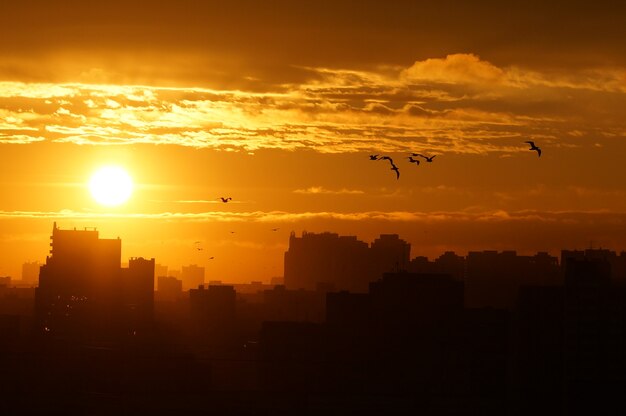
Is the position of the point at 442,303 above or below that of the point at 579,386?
above

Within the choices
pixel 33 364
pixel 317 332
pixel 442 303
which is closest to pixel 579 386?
pixel 442 303

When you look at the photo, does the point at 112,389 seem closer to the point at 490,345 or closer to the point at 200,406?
the point at 200,406

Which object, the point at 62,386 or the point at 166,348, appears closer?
the point at 62,386

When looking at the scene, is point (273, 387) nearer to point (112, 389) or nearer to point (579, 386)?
point (112, 389)

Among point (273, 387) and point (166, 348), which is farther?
point (166, 348)

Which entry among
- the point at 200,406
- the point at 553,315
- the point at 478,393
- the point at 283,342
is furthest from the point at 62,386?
the point at 553,315

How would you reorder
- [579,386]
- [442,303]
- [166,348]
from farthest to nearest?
[166,348] < [442,303] < [579,386]

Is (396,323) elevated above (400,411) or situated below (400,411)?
above

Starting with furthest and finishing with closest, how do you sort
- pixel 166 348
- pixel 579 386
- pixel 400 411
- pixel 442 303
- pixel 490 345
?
pixel 166 348, pixel 442 303, pixel 490 345, pixel 400 411, pixel 579 386

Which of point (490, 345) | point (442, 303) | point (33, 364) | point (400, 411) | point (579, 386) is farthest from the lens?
point (33, 364)
